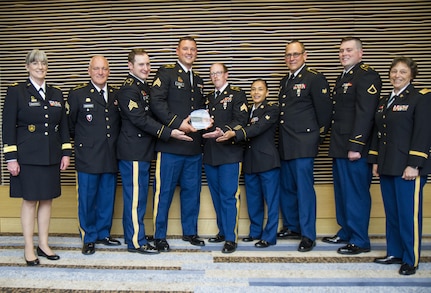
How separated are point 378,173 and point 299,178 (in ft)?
2.44

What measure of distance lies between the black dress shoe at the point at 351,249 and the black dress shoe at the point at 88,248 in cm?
231

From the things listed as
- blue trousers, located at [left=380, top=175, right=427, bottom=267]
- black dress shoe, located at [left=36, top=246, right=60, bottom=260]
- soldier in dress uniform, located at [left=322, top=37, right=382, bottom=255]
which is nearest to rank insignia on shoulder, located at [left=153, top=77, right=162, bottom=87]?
soldier in dress uniform, located at [left=322, top=37, right=382, bottom=255]

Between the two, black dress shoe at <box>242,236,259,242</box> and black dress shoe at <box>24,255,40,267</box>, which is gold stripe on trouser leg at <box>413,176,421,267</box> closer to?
black dress shoe at <box>242,236,259,242</box>

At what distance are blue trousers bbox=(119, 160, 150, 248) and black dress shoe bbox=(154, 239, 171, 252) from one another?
14 cm

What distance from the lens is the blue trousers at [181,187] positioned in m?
3.84

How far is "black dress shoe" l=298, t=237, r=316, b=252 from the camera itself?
3.78 m

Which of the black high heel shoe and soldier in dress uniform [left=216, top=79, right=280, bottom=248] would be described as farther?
soldier in dress uniform [left=216, top=79, right=280, bottom=248]

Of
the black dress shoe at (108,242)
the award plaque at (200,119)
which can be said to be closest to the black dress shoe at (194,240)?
the black dress shoe at (108,242)

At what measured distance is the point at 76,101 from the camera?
12.4 feet

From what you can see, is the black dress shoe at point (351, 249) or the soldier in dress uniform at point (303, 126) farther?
the soldier in dress uniform at point (303, 126)

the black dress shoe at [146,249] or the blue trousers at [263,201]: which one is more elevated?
the blue trousers at [263,201]

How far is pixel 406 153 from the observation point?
3211mm

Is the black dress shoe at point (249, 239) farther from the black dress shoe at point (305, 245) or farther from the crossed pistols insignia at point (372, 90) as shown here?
the crossed pistols insignia at point (372, 90)

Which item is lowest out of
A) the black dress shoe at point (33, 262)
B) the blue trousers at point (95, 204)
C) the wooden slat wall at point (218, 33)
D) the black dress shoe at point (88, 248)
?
the black dress shoe at point (33, 262)
